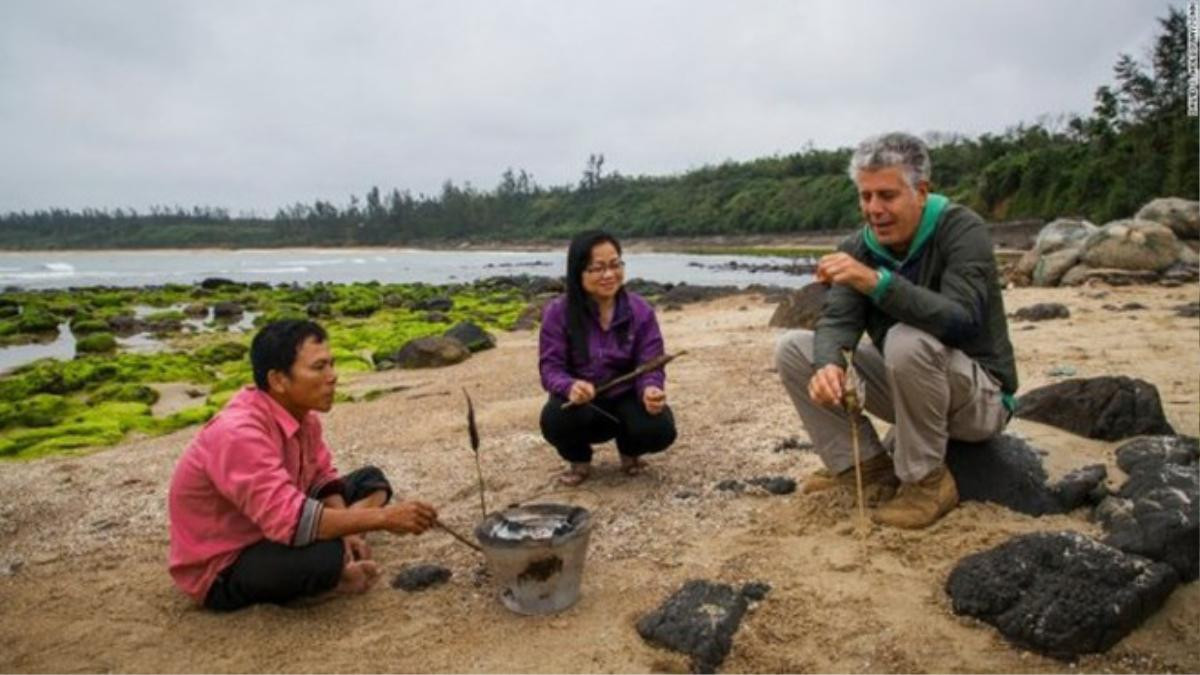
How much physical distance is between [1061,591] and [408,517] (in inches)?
93.4

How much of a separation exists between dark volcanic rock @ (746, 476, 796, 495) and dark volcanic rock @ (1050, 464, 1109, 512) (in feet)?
4.21

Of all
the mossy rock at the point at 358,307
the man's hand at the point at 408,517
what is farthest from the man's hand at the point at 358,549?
the mossy rock at the point at 358,307

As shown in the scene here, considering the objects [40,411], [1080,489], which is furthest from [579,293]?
[40,411]

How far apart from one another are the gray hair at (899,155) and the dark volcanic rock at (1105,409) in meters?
2.31

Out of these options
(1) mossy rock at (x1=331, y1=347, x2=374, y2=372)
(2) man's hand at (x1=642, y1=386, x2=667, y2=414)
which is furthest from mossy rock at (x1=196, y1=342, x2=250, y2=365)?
(2) man's hand at (x1=642, y1=386, x2=667, y2=414)

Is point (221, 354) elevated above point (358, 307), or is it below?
above

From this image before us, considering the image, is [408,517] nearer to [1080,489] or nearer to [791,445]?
[791,445]

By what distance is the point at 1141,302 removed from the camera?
1198 cm

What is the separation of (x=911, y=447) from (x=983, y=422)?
363 millimetres

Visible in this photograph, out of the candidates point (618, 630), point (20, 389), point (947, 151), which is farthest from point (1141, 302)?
point (947, 151)

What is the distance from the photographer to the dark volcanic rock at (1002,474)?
379 centimetres

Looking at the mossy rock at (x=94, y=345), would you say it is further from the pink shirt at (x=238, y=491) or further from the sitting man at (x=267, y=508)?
the sitting man at (x=267, y=508)

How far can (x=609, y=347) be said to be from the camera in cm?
481

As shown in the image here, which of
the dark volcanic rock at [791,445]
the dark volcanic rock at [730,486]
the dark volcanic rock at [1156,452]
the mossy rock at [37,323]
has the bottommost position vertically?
the mossy rock at [37,323]
